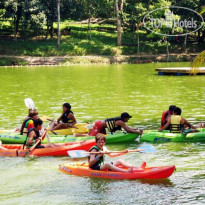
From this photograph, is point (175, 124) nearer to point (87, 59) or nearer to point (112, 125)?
point (112, 125)

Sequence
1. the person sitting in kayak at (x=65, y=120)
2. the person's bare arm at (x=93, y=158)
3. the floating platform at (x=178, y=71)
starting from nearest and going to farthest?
the person's bare arm at (x=93, y=158), the person sitting in kayak at (x=65, y=120), the floating platform at (x=178, y=71)

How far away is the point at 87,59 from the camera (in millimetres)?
54594

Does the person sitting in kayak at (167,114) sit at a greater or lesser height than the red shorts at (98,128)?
greater

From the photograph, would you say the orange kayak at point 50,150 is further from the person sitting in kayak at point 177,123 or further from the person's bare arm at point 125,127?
the person sitting in kayak at point 177,123

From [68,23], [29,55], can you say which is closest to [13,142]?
[29,55]

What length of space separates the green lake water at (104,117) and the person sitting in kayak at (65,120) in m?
2.27

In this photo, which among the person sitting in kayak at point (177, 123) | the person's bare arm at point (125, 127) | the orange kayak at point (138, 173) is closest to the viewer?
the orange kayak at point (138, 173)

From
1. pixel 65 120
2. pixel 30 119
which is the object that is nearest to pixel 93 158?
pixel 30 119

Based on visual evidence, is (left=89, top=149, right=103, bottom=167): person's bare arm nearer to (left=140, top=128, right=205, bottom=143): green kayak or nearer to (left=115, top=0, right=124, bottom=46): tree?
(left=140, top=128, right=205, bottom=143): green kayak

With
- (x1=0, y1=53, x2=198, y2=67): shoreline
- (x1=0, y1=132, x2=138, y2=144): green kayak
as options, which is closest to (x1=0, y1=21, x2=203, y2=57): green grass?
(x1=0, y1=53, x2=198, y2=67): shoreline

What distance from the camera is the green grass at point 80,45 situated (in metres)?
55.5

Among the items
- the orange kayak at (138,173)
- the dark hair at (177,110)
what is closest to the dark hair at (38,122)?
the orange kayak at (138,173)

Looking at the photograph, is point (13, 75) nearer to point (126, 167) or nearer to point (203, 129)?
point (203, 129)

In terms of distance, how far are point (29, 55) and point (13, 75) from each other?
1555 cm
